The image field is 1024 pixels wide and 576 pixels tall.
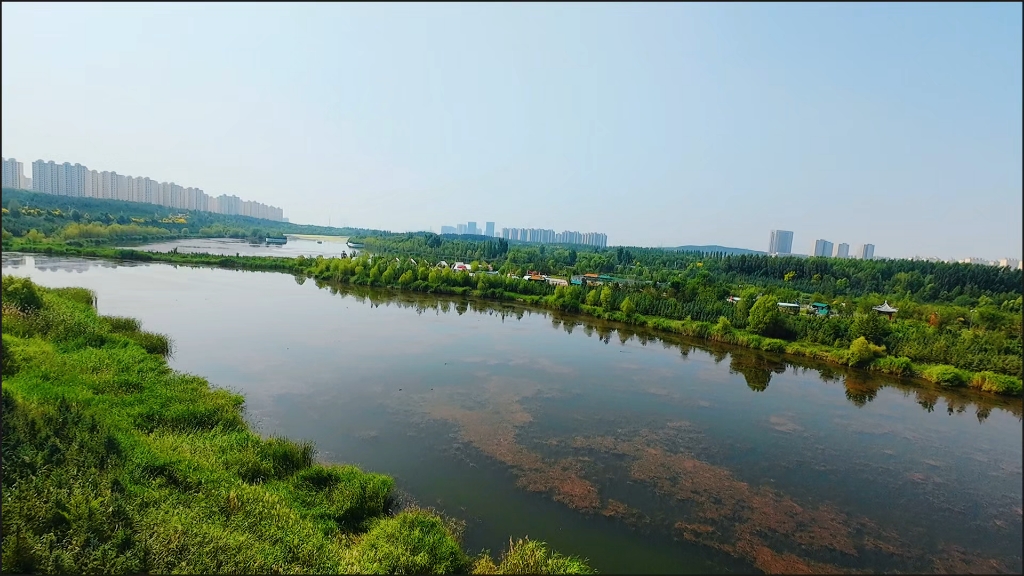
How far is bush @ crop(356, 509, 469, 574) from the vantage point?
4152 mm

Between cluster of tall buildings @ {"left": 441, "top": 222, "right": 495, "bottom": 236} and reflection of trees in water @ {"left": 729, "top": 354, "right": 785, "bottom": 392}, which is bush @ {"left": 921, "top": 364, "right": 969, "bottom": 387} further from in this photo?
cluster of tall buildings @ {"left": 441, "top": 222, "right": 495, "bottom": 236}

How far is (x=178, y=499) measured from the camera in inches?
179

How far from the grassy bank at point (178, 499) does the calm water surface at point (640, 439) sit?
0.80 meters

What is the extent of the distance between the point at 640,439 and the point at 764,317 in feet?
36.2

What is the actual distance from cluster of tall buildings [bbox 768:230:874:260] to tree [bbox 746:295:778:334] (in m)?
52.4

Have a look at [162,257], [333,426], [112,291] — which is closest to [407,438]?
[333,426]

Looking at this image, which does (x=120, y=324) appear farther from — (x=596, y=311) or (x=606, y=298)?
(x=606, y=298)

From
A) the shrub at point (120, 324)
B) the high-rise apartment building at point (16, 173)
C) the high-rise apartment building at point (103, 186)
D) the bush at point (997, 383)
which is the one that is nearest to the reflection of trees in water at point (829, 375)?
the bush at point (997, 383)

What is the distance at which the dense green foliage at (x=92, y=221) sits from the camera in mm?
19906

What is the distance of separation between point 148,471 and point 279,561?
6.52ft

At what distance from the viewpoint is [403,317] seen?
17.5m

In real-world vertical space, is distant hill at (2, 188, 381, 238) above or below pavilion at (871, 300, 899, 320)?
above

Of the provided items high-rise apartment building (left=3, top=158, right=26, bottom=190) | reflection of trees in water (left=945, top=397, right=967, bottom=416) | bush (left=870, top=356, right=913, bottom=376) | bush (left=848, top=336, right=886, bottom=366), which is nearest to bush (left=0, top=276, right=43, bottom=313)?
reflection of trees in water (left=945, top=397, right=967, bottom=416)

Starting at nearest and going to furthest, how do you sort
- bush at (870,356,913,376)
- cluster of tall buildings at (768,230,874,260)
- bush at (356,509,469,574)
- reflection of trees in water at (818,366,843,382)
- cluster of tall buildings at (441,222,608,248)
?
bush at (356,509,469,574), reflection of trees in water at (818,366,843,382), bush at (870,356,913,376), cluster of tall buildings at (768,230,874,260), cluster of tall buildings at (441,222,608,248)
